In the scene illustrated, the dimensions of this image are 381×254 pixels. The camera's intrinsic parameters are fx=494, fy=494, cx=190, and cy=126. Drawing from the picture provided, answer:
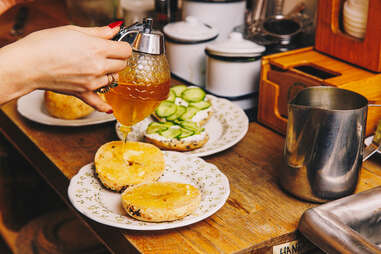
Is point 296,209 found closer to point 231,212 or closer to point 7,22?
point 231,212

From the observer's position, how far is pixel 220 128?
158cm

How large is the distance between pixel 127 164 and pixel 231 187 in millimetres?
270

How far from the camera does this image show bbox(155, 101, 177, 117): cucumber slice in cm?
154

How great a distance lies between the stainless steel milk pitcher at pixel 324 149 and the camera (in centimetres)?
109

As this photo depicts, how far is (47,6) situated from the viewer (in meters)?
3.15

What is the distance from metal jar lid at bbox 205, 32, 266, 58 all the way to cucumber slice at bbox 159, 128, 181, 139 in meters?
0.35

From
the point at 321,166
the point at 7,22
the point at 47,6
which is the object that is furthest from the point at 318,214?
the point at 47,6

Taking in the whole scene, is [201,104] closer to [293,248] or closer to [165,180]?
[165,180]

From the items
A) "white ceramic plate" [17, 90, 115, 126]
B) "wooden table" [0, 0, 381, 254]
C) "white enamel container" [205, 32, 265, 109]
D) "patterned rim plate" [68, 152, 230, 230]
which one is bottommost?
"wooden table" [0, 0, 381, 254]

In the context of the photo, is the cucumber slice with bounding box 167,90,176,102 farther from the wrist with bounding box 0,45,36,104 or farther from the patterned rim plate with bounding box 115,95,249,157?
the wrist with bounding box 0,45,36,104

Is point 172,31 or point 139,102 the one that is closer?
point 139,102

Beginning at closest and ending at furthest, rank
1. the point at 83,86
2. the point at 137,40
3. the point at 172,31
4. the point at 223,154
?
the point at 83,86 < the point at 137,40 < the point at 223,154 < the point at 172,31

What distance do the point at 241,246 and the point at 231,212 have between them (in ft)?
0.42

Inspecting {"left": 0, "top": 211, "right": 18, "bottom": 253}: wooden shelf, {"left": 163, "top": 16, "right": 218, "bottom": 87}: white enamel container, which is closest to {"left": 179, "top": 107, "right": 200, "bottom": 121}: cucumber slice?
{"left": 163, "top": 16, "right": 218, "bottom": 87}: white enamel container
